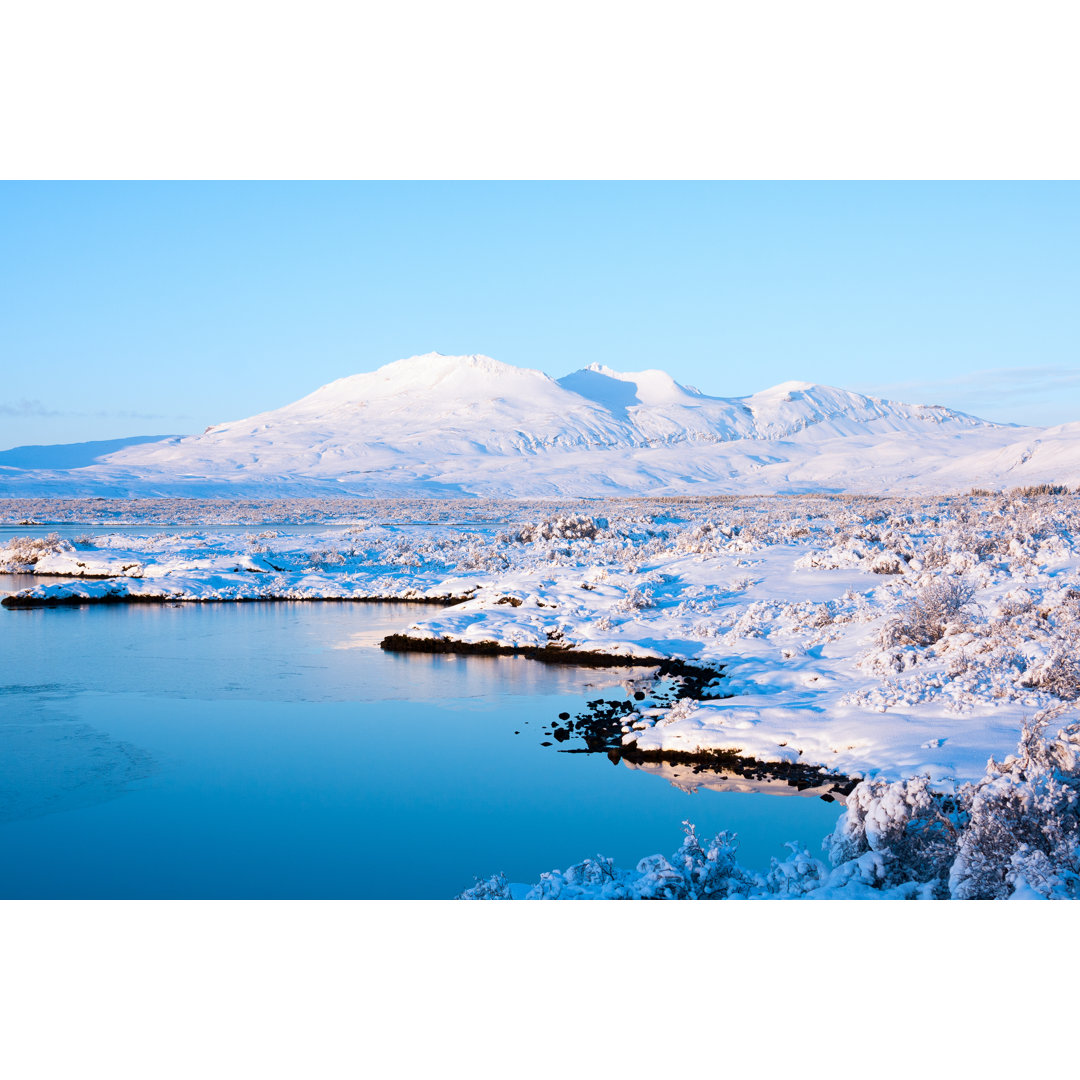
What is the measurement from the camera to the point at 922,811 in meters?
7.49

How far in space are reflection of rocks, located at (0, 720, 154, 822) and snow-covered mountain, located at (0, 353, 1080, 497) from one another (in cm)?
5880

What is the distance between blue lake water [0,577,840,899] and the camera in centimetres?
802

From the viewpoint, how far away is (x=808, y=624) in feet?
50.3

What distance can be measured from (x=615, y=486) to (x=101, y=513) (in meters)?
53.1

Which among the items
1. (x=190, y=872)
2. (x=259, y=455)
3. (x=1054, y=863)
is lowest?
(x=190, y=872)

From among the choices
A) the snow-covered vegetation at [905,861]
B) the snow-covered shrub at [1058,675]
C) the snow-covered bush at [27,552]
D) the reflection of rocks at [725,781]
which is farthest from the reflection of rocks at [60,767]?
the snow-covered bush at [27,552]

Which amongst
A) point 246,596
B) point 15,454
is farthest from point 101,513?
point 15,454

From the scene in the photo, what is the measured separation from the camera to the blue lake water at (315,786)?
802 centimetres

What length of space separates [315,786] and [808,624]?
27.4 feet

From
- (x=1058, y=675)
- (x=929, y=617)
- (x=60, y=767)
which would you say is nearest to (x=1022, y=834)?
(x=1058, y=675)

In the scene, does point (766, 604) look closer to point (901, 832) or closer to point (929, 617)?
point (929, 617)

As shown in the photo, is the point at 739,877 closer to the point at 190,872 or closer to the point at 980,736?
the point at 980,736

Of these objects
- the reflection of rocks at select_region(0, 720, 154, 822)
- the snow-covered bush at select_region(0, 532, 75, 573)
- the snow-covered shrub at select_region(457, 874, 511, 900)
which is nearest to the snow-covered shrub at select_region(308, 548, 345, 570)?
the snow-covered bush at select_region(0, 532, 75, 573)

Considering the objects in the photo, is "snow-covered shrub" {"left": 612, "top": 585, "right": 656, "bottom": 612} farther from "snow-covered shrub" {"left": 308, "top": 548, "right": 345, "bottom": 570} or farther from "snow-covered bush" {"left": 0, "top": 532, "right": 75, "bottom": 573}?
"snow-covered bush" {"left": 0, "top": 532, "right": 75, "bottom": 573}
